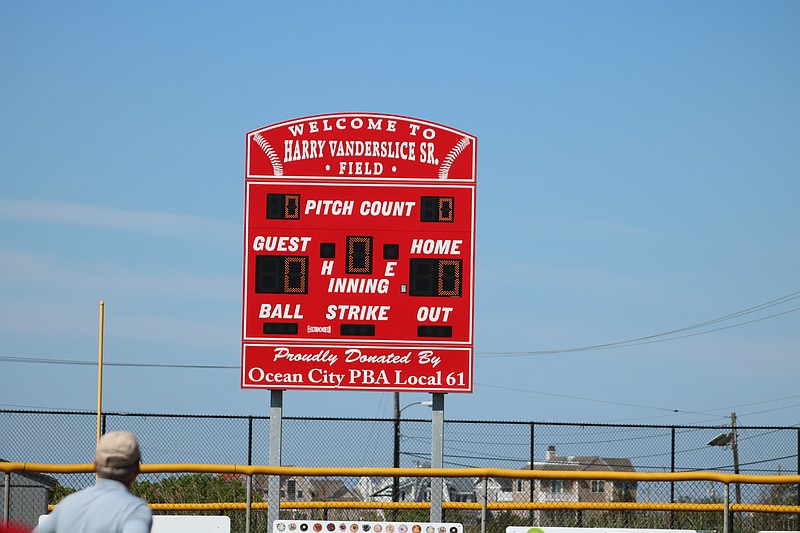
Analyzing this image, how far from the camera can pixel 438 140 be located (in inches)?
547

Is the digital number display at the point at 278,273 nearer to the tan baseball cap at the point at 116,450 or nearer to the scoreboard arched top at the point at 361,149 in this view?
the scoreboard arched top at the point at 361,149

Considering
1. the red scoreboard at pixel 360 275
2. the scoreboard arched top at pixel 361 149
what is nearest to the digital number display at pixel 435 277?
the red scoreboard at pixel 360 275

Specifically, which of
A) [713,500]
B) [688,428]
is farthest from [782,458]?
[713,500]

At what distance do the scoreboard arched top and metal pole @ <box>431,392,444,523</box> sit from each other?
108 inches

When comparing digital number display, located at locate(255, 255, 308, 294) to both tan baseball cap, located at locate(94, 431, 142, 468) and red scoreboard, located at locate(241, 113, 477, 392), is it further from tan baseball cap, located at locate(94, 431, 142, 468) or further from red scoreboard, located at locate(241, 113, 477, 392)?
tan baseball cap, located at locate(94, 431, 142, 468)

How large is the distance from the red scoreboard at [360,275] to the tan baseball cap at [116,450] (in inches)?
359

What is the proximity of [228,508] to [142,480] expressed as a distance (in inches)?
46.5

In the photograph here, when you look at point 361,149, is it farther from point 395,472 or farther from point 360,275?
point 395,472

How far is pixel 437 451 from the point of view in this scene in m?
13.3

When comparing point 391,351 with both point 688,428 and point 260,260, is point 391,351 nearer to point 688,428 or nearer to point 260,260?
point 260,260

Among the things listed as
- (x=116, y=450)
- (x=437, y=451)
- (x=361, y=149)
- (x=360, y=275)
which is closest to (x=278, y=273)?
(x=360, y=275)

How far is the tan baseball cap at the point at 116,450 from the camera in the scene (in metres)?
4.22

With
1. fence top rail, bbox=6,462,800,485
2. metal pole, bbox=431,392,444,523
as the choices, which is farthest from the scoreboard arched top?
fence top rail, bbox=6,462,800,485

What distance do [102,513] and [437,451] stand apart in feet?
30.6
